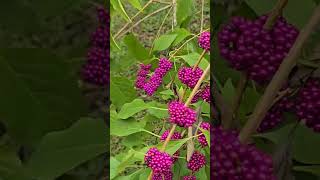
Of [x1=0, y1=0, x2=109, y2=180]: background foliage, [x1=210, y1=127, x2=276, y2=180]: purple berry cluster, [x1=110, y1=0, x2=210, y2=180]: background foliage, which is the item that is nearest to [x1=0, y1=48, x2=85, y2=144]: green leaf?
[x1=0, y1=0, x2=109, y2=180]: background foliage

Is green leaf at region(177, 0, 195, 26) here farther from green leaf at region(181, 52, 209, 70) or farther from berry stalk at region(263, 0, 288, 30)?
berry stalk at region(263, 0, 288, 30)

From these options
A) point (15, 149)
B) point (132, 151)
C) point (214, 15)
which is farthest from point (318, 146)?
point (132, 151)

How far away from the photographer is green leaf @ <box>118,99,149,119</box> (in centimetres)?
81

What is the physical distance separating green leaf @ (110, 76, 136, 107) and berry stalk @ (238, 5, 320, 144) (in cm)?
34

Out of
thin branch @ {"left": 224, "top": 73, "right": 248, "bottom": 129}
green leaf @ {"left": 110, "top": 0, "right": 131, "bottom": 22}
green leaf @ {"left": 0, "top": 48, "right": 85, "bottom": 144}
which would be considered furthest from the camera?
green leaf @ {"left": 110, "top": 0, "right": 131, "bottom": 22}

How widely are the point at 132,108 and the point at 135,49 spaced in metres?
0.10

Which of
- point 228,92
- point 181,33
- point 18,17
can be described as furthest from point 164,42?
point 18,17

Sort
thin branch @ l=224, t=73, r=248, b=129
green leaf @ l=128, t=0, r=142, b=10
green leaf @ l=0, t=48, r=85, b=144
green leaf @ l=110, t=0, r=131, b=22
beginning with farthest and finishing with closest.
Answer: green leaf @ l=128, t=0, r=142, b=10 → green leaf @ l=110, t=0, r=131, b=22 → thin branch @ l=224, t=73, r=248, b=129 → green leaf @ l=0, t=48, r=85, b=144

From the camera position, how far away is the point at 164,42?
833 millimetres

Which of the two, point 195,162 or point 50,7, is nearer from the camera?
point 50,7

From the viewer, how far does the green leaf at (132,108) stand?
81 centimetres

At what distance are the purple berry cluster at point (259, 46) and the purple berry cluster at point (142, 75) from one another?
12.7 inches

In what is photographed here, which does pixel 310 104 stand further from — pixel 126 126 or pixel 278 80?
pixel 126 126

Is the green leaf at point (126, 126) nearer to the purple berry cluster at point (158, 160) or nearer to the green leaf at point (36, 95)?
the purple berry cluster at point (158, 160)
